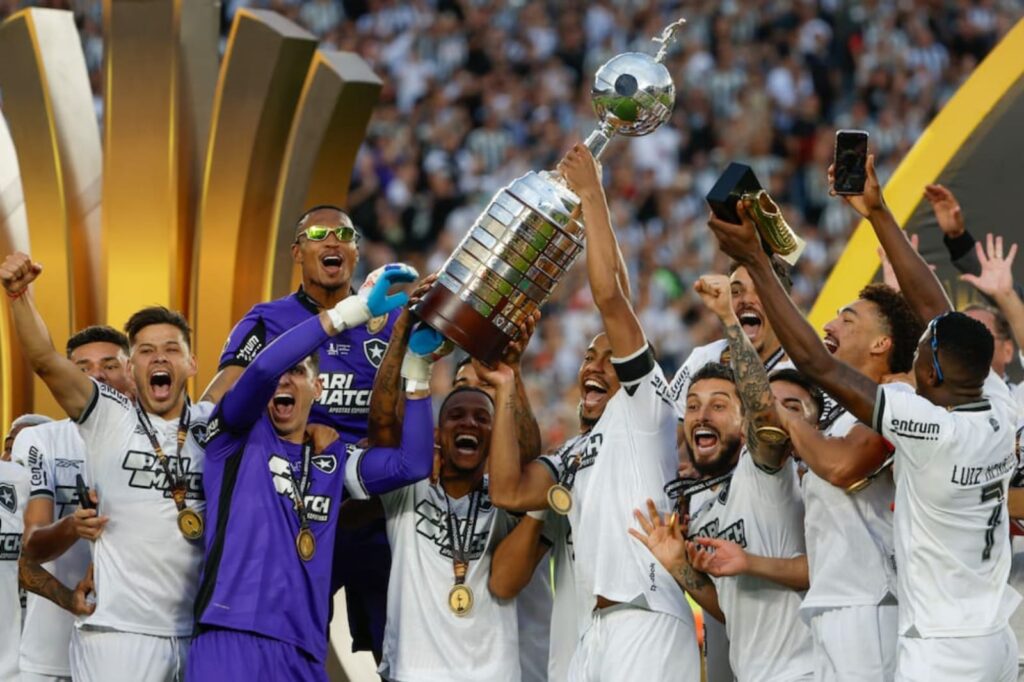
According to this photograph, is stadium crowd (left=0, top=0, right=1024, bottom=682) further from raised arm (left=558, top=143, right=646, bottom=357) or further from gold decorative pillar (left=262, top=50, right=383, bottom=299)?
gold decorative pillar (left=262, top=50, right=383, bottom=299)

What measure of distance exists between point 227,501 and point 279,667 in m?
0.64

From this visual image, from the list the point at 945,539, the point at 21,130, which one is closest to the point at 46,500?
the point at 21,130

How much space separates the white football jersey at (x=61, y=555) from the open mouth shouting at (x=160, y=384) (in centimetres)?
74

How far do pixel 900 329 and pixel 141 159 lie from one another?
4563 mm

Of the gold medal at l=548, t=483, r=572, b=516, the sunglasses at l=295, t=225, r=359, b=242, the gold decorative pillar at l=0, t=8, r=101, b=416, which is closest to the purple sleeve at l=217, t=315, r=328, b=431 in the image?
the sunglasses at l=295, t=225, r=359, b=242

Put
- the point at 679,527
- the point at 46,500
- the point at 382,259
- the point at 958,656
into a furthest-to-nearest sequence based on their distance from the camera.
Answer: the point at 382,259
the point at 46,500
the point at 679,527
the point at 958,656

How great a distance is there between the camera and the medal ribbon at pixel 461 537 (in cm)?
672

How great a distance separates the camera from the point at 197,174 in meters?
9.56

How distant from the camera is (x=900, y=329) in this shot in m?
6.40

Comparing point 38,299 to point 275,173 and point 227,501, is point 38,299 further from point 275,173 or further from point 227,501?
point 227,501

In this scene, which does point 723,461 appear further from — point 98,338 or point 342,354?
point 98,338

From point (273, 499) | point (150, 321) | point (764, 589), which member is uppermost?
point (150, 321)

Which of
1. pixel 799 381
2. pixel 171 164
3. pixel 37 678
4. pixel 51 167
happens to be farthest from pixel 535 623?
pixel 51 167

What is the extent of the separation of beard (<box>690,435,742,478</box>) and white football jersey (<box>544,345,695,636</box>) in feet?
0.62
